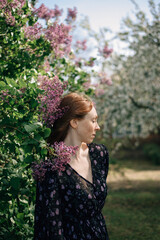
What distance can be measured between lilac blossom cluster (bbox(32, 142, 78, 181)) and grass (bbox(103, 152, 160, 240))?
3.99 metres

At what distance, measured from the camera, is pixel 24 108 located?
6.77 ft

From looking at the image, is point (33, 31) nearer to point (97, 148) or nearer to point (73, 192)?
point (97, 148)

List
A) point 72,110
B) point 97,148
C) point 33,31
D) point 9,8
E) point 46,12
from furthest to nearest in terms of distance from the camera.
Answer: point 46,12 → point 33,31 → point 9,8 → point 97,148 → point 72,110

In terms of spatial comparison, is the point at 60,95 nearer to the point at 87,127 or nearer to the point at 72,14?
the point at 87,127

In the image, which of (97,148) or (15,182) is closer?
(15,182)

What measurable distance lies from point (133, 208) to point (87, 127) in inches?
257

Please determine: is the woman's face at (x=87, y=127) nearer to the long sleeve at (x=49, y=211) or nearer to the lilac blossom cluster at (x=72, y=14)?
the long sleeve at (x=49, y=211)

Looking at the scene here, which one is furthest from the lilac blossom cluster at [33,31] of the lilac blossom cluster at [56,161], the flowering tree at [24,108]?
the lilac blossom cluster at [56,161]

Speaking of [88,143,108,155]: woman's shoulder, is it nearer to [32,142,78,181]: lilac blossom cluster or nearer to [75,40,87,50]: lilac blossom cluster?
[32,142,78,181]: lilac blossom cluster

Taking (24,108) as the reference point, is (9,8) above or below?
above

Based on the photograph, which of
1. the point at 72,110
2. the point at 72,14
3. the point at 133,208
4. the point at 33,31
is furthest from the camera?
the point at 133,208

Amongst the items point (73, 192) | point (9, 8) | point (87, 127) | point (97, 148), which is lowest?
point (73, 192)

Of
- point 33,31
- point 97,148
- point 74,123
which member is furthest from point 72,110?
point 33,31

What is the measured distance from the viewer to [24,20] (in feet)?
10.1
